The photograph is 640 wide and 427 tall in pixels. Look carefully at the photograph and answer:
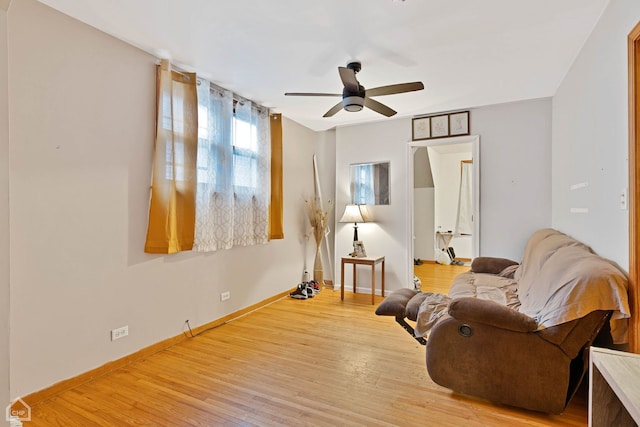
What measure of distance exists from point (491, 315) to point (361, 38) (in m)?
2.17

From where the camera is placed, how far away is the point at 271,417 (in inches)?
71.7

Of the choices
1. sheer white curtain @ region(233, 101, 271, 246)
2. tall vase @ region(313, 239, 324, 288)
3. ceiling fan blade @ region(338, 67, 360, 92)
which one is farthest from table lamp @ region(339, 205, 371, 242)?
ceiling fan blade @ region(338, 67, 360, 92)

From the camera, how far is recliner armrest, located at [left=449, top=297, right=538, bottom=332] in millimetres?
1807

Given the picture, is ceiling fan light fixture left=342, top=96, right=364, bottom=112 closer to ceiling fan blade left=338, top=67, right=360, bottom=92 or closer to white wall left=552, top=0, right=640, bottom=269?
ceiling fan blade left=338, top=67, right=360, bottom=92

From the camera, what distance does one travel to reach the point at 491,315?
1.87 m

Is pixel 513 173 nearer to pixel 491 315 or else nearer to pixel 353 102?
pixel 353 102

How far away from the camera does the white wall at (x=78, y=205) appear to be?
190 cm

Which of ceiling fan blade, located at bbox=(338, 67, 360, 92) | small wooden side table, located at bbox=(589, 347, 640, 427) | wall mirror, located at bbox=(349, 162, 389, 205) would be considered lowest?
small wooden side table, located at bbox=(589, 347, 640, 427)

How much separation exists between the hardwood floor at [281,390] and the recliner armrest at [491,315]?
537 mm

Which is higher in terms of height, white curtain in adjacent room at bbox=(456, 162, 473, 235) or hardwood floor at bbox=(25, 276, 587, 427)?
white curtain in adjacent room at bbox=(456, 162, 473, 235)

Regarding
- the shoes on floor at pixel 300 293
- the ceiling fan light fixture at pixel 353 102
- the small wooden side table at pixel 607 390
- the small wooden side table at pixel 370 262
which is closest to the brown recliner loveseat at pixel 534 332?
the small wooden side table at pixel 607 390

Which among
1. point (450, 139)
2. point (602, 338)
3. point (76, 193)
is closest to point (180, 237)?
point (76, 193)

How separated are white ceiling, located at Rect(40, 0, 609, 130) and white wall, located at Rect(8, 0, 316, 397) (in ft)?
0.92

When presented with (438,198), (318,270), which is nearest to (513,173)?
(318,270)
